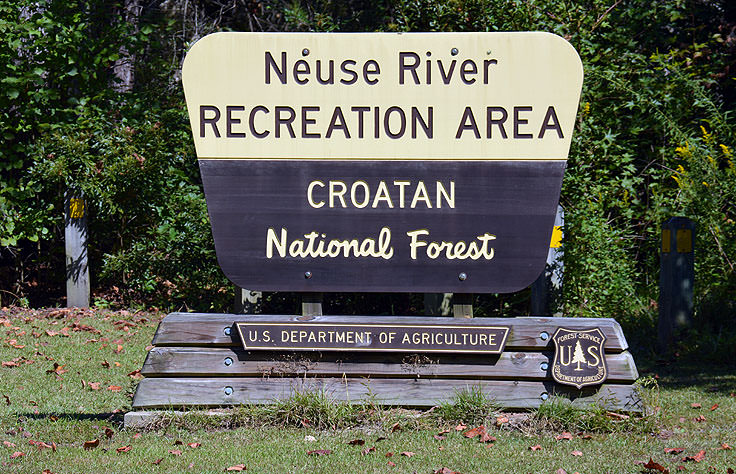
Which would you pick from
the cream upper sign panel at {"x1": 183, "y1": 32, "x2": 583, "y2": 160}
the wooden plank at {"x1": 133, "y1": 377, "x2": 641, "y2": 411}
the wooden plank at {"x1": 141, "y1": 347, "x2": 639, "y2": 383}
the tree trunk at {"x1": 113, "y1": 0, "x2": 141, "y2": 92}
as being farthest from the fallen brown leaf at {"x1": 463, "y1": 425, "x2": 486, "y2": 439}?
the tree trunk at {"x1": 113, "y1": 0, "x2": 141, "y2": 92}

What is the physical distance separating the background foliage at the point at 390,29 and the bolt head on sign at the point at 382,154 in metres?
3.57

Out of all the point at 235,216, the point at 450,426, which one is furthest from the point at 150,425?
the point at 450,426

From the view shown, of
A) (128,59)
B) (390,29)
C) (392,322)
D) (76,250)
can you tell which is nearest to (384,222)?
(392,322)

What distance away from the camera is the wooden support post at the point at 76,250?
10.9 m

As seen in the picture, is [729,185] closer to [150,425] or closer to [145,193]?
[150,425]

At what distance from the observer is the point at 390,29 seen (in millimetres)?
10234

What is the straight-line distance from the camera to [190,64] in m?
5.73

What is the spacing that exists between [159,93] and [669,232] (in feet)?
24.7

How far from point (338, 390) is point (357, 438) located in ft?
1.34

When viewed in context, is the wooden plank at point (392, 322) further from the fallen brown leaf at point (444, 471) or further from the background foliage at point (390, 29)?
the background foliage at point (390, 29)

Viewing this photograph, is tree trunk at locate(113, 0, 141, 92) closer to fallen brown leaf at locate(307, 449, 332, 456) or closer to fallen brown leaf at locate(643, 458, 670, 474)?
fallen brown leaf at locate(307, 449, 332, 456)

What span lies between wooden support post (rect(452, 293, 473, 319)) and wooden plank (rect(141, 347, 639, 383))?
1.01ft

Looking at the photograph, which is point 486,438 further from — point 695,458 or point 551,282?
point 551,282

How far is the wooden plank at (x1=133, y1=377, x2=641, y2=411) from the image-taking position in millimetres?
5707
